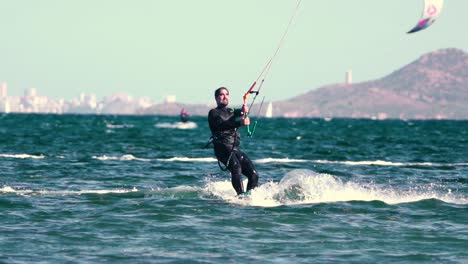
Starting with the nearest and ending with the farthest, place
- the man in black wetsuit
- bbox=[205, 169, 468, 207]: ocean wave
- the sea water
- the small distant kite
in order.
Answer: the sea water
the small distant kite
the man in black wetsuit
bbox=[205, 169, 468, 207]: ocean wave

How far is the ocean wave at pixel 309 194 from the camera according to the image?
1667 centimetres

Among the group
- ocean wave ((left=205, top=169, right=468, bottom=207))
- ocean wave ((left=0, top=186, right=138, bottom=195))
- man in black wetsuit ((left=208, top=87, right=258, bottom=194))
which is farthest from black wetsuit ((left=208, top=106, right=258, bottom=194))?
ocean wave ((left=0, top=186, right=138, bottom=195))

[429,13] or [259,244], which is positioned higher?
[429,13]

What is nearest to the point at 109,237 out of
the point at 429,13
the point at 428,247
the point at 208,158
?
the point at 428,247

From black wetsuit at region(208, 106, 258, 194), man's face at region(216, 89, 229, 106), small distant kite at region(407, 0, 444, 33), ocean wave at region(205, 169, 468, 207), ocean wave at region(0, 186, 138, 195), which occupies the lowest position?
ocean wave at region(0, 186, 138, 195)

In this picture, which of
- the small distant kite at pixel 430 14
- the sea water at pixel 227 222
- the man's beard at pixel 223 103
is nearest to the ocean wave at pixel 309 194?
the sea water at pixel 227 222

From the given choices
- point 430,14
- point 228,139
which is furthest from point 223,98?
point 430,14

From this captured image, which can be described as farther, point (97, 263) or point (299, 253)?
point (299, 253)

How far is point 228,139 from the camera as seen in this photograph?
16281 millimetres

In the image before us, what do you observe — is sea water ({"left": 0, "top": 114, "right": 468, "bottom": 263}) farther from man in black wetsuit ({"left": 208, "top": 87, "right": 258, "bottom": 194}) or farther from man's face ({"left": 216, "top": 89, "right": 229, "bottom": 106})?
man's face ({"left": 216, "top": 89, "right": 229, "bottom": 106})

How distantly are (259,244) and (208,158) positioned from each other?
24530 millimetres

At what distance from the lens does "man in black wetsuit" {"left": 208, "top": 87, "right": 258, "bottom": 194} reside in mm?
15953

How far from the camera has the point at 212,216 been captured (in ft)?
48.5

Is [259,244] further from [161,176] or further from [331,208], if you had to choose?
[161,176]
